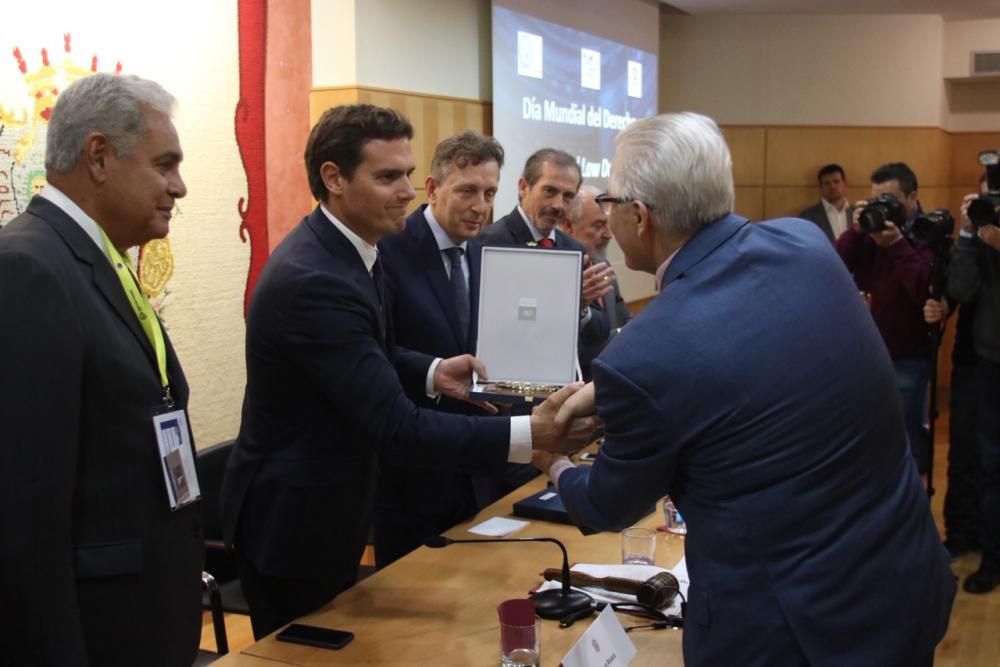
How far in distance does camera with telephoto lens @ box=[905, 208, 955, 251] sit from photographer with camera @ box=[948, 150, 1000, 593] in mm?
212

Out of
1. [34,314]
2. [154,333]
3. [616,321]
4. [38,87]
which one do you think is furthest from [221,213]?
[34,314]

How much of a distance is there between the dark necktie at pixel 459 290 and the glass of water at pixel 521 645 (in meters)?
1.23

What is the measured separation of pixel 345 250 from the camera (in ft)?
6.89

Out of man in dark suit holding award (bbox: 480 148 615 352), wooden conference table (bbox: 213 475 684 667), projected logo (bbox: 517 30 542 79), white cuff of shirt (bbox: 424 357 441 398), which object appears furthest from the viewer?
projected logo (bbox: 517 30 542 79)

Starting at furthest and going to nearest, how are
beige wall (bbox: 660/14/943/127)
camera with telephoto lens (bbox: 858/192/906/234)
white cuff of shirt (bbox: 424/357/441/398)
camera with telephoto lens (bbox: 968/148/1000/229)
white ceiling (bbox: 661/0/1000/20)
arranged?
1. beige wall (bbox: 660/14/943/127)
2. white ceiling (bbox: 661/0/1000/20)
3. camera with telephoto lens (bbox: 858/192/906/234)
4. camera with telephoto lens (bbox: 968/148/1000/229)
5. white cuff of shirt (bbox: 424/357/441/398)

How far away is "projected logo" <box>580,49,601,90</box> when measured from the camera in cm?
684

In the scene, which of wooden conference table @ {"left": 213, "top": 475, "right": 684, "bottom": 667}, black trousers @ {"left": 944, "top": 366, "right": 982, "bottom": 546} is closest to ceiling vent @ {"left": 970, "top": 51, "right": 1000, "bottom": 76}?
black trousers @ {"left": 944, "top": 366, "right": 982, "bottom": 546}

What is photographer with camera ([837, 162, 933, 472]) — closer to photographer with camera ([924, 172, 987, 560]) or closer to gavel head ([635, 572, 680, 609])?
photographer with camera ([924, 172, 987, 560])

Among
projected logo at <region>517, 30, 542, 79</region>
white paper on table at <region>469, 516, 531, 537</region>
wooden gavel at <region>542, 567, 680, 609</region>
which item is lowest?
white paper on table at <region>469, 516, 531, 537</region>

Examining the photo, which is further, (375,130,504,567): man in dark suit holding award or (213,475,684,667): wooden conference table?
(375,130,504,567): man in dark suit holding award

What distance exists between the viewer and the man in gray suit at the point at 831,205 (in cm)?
847

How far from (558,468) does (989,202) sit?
2910mm

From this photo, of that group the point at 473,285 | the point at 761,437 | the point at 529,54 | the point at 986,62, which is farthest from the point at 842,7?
the point at 761,437

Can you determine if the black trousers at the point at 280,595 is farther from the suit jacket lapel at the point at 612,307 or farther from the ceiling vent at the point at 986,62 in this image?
the ceiling vent at the point at 986,62
